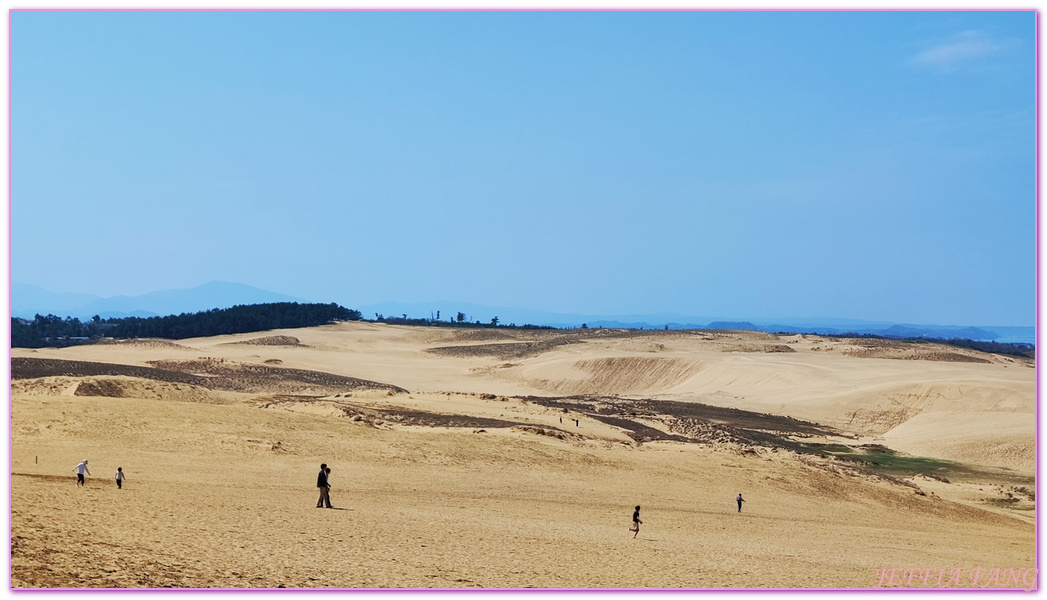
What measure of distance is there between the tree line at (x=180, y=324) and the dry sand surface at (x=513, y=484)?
44.3 metres

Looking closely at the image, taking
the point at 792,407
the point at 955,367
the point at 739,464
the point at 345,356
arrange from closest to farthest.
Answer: the point at 739,464, the point at 792,407, the point at 955,367, the point at 345,356

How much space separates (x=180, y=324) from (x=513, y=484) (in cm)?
9307

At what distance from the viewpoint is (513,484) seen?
26719 millimetres

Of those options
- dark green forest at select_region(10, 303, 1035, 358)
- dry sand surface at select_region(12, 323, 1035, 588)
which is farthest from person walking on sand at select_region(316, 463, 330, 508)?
dark green forest at select_region(10, 303, 1035, 358)

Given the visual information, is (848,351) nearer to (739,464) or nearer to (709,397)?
(709,397)

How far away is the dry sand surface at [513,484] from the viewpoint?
15.8m

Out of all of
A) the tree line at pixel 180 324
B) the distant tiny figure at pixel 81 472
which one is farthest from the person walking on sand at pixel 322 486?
the tree line at pixel 180 324

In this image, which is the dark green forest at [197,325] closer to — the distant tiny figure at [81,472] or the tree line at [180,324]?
the tree line at [180,324]

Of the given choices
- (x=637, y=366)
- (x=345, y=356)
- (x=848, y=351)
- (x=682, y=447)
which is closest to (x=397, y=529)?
(x=682, y=447)

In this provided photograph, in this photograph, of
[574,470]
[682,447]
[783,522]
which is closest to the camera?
[783,522]

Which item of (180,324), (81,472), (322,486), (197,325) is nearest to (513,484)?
(322,486)

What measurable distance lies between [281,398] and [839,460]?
24065mm

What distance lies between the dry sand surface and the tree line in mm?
44267

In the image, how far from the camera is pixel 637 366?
73.4 meters
